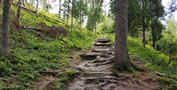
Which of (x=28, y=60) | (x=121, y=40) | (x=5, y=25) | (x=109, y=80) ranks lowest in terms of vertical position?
(x=109, y=80)

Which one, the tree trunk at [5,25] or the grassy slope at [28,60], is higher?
the tree trunk at [5,25]

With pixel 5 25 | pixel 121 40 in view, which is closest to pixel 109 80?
pixel 121 40

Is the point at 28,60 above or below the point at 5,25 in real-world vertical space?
below

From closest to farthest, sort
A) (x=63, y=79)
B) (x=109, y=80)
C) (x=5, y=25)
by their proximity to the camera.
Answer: (x=109, y=80) < (x=63, y=79) < (x=5, y=25)

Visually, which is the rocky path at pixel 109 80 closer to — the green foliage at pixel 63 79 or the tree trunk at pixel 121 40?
the green foliage at pixel 63 79

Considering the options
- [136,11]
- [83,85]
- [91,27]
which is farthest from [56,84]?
[91,27]

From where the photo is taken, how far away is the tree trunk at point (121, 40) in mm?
12062

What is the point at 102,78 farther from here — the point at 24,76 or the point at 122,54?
the point at 24,76

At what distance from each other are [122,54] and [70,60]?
4.16 metres

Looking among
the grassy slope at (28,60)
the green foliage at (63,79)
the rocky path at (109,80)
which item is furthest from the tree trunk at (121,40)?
the grassy slope at (28,60)

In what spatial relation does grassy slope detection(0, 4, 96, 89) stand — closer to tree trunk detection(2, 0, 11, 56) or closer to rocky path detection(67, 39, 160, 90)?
tree trunk detection(2, 0, 11, 56)

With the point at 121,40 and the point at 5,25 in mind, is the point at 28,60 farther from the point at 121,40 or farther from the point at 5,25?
the point at 121,40

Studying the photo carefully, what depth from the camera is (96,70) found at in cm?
1222

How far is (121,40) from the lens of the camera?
12117mm
